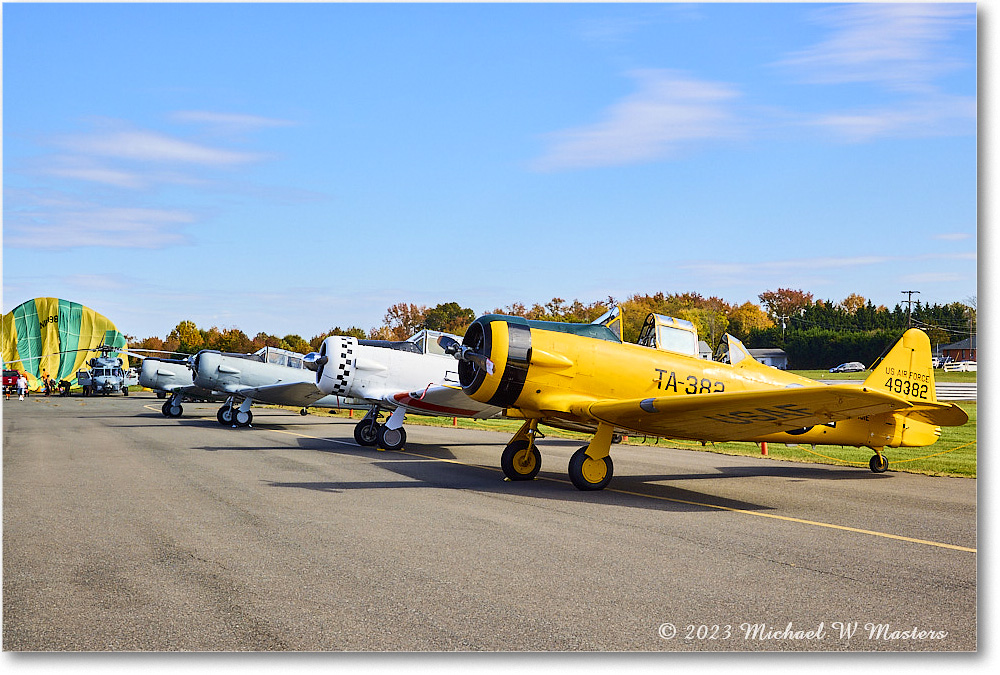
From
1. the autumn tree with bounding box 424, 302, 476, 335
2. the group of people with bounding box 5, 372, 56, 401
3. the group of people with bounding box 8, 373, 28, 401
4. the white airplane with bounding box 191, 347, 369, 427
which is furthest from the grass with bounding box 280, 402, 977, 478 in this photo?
the group of people with bounding box 5, 372, 56, 401

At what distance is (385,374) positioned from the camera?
1841 centimetres

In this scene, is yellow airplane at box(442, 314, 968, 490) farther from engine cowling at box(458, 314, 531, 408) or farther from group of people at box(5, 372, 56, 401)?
group of people at box(5, 372, 56, 401)

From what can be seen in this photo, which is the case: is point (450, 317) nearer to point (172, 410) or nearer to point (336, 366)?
point (172, 410)

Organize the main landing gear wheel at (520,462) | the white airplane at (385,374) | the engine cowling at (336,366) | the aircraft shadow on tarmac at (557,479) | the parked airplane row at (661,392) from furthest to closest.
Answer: the engine cowling at (336,366) → the white airplane at (385,374) → the main landing gear wheel at (520,462) → the aircraft shadow on tarmac at (557,479) → the parked airplane row at (661,392)

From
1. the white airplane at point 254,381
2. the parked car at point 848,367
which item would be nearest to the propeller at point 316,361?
the white airplane at point 254,381

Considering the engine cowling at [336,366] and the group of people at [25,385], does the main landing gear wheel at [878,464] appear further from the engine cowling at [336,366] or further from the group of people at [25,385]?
the group of people at [25,385]

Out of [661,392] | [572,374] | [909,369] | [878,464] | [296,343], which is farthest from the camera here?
[296,343]

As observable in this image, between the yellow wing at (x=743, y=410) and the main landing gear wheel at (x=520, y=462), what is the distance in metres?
1.81

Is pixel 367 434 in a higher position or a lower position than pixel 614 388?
lower

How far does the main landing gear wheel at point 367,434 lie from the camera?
60.4 ft

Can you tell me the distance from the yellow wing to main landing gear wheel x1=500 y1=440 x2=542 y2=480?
5.95ft

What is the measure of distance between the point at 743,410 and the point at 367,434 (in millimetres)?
11348

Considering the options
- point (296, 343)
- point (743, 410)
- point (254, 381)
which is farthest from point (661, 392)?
Result: point (296, 343)

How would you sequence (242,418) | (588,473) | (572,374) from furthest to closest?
(242,418)
(572,374)
(588,473)
